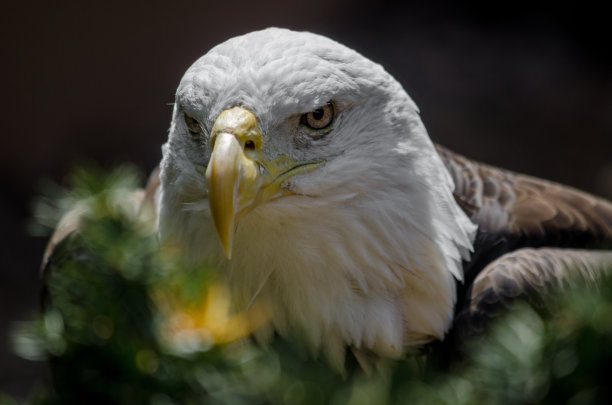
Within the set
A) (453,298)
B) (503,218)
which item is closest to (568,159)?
(503,218)

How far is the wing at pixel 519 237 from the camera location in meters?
1.98

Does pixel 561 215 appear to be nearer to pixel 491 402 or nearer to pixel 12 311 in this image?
pixel 491 402

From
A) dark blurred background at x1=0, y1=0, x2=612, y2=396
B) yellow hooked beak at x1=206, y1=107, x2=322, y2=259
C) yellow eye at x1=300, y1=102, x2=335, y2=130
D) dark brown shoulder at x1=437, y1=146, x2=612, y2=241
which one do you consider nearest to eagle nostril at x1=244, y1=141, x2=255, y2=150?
yellow hooked beak at x1=206, y1=107, x2=322, y2=259

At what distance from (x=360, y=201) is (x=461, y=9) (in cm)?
448

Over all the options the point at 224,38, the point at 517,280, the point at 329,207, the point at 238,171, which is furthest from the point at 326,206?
the point at 224,38

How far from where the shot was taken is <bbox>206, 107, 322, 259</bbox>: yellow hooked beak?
1476 mm

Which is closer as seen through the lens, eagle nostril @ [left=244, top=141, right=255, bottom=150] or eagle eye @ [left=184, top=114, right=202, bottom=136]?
eagle nostril @ [left=244, top=141, right=255, bottom=150]

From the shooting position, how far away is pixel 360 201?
5.97 feet

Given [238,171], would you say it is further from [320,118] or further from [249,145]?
[320,118]

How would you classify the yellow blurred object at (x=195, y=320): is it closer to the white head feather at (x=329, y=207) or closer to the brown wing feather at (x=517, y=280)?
the white head feather at (x=329, y=207)

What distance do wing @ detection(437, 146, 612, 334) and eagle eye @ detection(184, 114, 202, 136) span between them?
83cm

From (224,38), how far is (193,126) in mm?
3407

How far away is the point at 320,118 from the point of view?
178cm

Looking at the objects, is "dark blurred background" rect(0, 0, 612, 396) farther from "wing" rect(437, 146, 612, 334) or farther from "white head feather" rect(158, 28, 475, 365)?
"white head feather" rect(158, 28, 475, 365)
